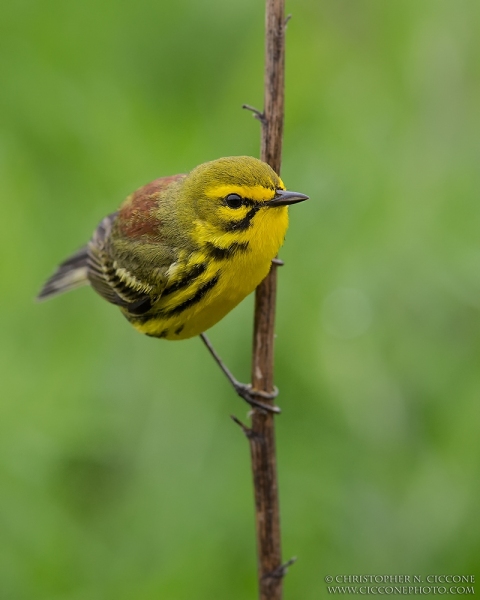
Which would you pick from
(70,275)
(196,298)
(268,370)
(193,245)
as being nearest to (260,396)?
(268,370)

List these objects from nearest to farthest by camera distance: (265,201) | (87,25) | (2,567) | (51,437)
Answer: (265,201), (2,567), (51,437), (87,25)

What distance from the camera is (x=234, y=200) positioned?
12.5ft

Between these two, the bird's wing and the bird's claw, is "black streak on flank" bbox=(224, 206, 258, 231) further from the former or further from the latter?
the bird's claw

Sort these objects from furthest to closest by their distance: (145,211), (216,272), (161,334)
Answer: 1. (145,211)
2. (161,334)
3. (216,272)

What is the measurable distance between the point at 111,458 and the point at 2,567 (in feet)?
2.43

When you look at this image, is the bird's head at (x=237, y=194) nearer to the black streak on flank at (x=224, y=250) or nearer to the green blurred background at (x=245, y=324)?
the black streak on flank at (x=224, y=250)

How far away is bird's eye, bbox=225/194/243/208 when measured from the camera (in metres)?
3.79

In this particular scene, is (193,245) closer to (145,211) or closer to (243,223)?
(243,223)

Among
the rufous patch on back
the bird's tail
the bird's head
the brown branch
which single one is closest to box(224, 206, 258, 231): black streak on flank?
the bird's head

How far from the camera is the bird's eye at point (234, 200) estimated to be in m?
3.79

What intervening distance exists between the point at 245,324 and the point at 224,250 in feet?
1.66

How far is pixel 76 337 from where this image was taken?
4590 millimetres

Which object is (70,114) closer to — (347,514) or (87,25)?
(87,25)

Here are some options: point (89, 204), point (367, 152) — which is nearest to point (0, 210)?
point (89, 204)
